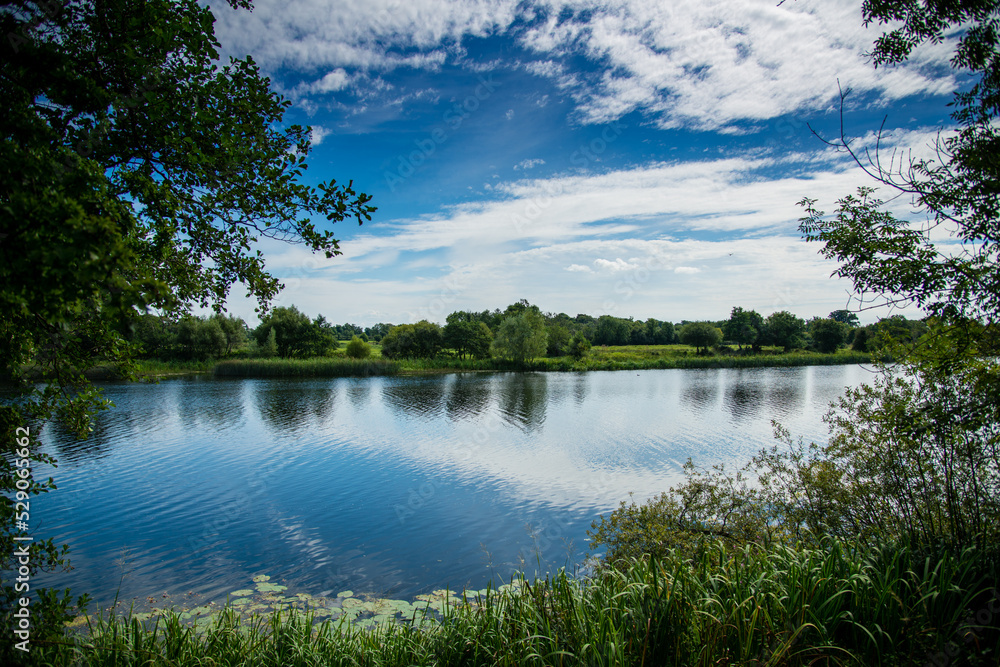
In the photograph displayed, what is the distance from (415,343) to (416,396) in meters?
36.0

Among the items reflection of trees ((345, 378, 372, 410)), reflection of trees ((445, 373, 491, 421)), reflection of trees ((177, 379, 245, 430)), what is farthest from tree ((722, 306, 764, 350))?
reflection of trees ((177, 379, 245, 430))

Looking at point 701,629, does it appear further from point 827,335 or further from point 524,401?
point 827,335

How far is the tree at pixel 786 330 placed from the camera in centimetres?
8594

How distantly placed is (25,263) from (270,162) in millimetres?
2736

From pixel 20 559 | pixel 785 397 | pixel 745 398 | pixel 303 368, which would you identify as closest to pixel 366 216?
pixel 20 559

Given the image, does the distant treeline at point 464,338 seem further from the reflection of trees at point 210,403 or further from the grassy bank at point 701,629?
the grassy bank at point 701,629

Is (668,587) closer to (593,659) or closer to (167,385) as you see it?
(593,659)

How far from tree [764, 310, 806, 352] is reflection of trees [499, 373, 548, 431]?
60621mm

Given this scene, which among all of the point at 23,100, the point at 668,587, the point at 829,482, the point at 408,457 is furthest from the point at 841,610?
the point at 408,457

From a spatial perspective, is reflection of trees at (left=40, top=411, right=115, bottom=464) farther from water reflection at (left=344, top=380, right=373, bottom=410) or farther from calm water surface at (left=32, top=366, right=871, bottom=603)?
water reflection at (left=344, top=380, right=373, bottom=410)

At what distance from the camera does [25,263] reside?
265 cm

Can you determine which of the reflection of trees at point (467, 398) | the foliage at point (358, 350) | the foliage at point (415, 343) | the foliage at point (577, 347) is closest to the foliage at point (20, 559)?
the reflection of trees at point (467, 398)

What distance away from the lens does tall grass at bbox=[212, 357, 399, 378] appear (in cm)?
5149

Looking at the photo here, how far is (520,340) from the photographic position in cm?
6881
